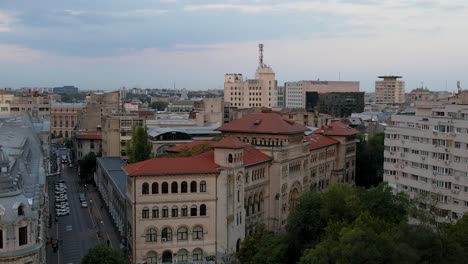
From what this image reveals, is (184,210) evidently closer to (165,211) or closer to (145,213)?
(165,211)

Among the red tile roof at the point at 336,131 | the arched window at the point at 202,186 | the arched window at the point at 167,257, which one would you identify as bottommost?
the arched window at the point at 167,257

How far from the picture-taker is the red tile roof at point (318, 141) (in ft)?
339

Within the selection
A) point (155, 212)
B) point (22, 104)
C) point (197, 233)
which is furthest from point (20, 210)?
point (22, 104)

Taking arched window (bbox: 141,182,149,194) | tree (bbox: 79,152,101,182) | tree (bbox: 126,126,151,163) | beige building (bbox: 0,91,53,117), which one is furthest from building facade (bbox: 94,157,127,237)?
beige building (bbox: 0,91,53,117)

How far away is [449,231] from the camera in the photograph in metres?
55.9

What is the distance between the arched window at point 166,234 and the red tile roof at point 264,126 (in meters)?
24.8

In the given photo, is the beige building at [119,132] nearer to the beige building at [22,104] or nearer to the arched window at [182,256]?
the beige building at [22,104]

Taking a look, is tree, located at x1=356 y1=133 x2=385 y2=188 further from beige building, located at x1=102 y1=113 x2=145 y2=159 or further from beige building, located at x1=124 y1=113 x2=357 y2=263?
beige building, located at x1=124 y1=113 x2=357 y2=263

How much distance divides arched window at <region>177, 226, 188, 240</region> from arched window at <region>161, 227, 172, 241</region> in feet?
3.62

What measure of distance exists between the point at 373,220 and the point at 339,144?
58.0 meters

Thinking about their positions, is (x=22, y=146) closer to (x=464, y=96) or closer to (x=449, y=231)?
(x=449, y=231)

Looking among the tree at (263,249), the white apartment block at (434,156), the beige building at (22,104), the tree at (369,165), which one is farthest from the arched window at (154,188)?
the beige building at (22,104)

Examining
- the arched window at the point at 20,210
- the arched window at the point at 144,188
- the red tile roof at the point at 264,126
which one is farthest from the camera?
the red tile roof at the point at 264,126

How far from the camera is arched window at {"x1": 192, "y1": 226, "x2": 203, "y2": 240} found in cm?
7225
